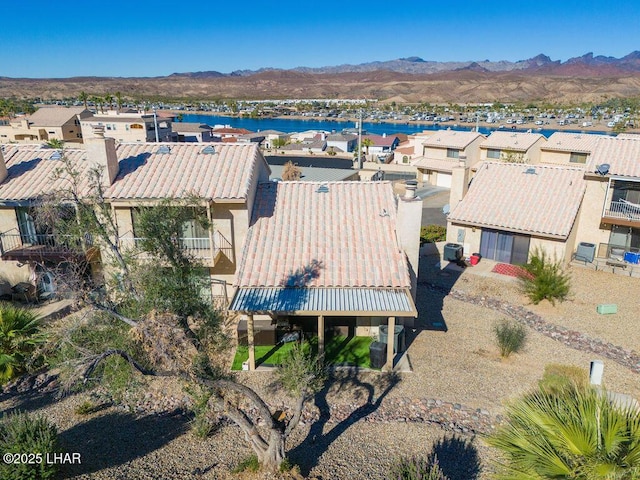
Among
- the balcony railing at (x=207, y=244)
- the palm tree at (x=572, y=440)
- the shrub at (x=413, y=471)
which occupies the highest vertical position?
the palm tree at (x=572, y=440)

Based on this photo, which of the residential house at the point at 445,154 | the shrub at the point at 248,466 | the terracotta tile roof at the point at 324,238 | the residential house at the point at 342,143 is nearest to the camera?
the shrub at the point at 248,466

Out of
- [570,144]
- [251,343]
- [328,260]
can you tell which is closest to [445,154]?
[570,144]

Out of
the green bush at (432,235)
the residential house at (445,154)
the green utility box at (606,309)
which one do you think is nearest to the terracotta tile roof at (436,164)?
the residential house at (445,154)

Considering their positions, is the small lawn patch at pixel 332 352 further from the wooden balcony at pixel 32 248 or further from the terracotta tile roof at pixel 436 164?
the terracotta tile roof at pixel 436 164

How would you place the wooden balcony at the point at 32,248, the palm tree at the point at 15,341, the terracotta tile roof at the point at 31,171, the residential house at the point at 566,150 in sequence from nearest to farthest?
the palm tree at the point at 15,341, the wooden balcony at the point at 32,248, the terracotta tile roof at the point at 31,171, the residential house at the point at 566,150

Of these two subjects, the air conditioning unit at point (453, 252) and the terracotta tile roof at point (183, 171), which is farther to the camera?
the air conditioning unit at point (453, 252)

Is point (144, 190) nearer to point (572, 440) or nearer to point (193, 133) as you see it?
point (572, 440)

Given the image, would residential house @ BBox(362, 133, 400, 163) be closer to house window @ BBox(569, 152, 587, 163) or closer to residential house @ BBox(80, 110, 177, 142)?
house window @ BBox(569, 152, 587, 163)

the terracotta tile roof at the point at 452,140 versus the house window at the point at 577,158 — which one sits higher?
the terracotta tile roof at the point at 452,140
